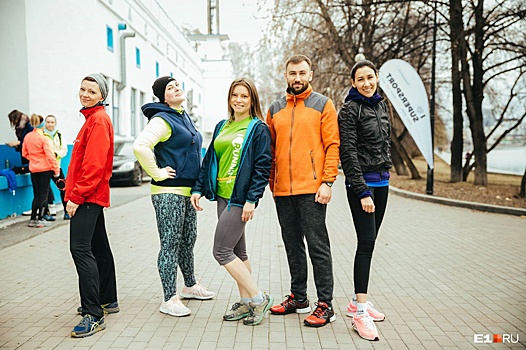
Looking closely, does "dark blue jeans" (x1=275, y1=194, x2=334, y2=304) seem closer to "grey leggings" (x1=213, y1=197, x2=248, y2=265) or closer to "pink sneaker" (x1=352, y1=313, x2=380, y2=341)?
"pink sneaker" (x1=352, y1=313, x2=380, y2=341)

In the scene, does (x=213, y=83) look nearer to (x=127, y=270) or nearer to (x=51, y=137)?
(x=51, y=137)

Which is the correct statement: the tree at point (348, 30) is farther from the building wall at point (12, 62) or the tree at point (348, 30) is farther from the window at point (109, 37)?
the building wall at point (12, 62)

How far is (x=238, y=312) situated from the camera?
450cm

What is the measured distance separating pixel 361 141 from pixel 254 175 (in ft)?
3.08

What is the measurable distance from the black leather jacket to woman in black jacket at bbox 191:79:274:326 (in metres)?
0.64

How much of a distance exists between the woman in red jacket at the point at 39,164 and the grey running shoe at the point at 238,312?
229 inches

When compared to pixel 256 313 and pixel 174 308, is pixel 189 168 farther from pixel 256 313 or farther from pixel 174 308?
pixel 256 313

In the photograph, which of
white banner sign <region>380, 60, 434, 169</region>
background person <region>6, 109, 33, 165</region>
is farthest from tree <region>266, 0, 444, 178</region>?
background person <region>6, 109, 33, 165</region>

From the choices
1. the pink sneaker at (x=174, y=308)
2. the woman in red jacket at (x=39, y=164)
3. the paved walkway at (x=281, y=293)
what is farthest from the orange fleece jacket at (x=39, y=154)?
the pink sneaker at (x=174, y=308)

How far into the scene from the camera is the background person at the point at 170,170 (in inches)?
175

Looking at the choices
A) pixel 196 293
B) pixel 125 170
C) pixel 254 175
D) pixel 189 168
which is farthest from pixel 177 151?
pixel 125 170

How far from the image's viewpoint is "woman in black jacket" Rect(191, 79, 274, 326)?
4246 millimetres

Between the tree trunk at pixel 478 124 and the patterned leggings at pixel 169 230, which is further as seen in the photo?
the tree trunk at pixel 478 124

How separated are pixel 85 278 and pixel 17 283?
6.34 ft
